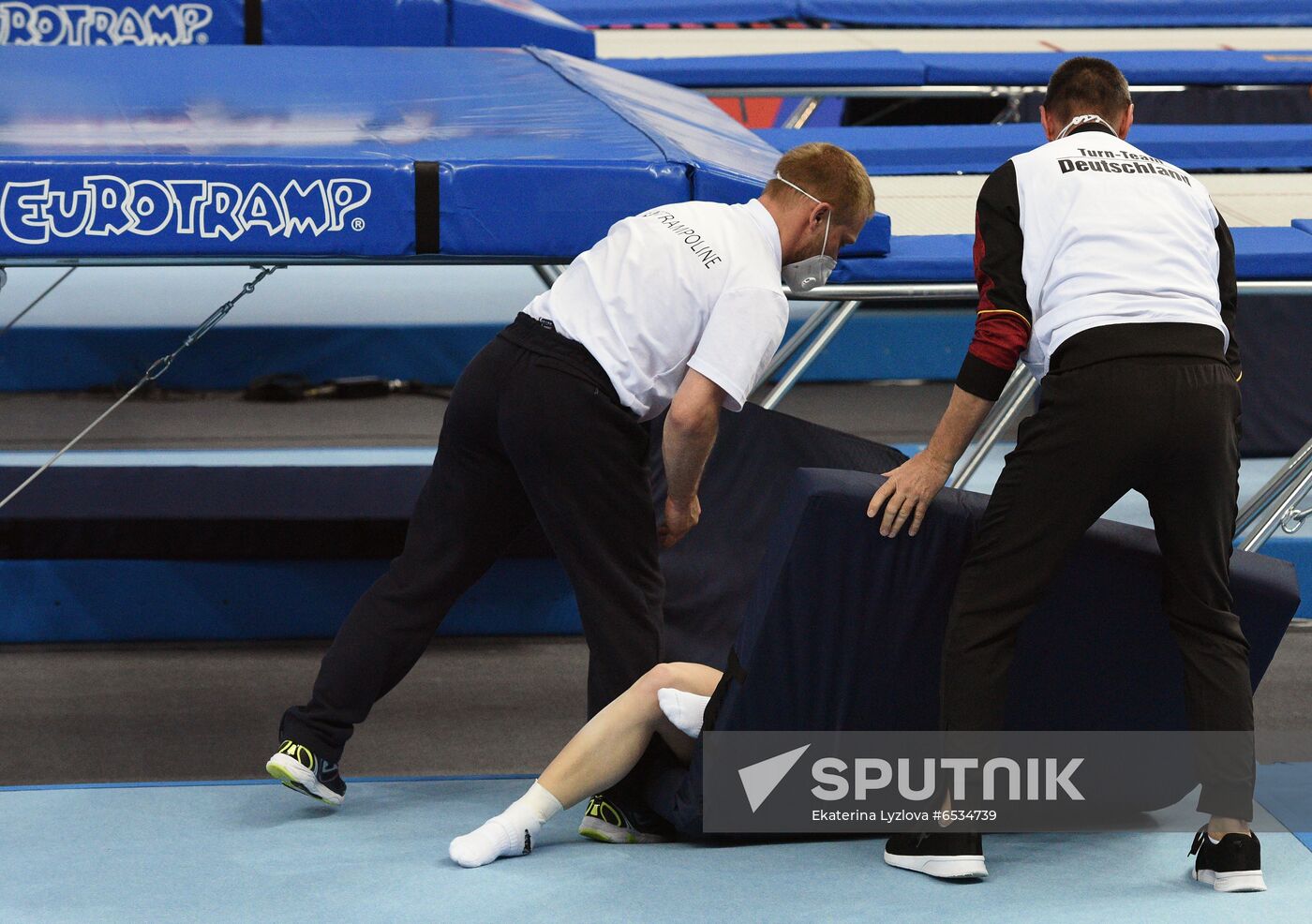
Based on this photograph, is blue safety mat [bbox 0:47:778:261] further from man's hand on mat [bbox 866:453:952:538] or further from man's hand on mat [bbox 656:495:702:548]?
man's hand on mat [bbox 866:453:952:538]

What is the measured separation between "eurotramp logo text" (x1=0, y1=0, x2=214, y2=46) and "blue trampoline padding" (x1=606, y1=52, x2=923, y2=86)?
2.12 m

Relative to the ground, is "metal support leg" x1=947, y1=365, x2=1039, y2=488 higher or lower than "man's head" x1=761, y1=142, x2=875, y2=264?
lower

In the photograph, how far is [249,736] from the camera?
3.56 metres

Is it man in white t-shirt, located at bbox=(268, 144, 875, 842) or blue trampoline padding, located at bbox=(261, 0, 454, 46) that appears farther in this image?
blue trampoline padding, located at bbox=(261, 0, 454, 46)

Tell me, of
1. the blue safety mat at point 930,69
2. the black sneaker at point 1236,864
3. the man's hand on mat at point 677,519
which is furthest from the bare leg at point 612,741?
the blue safety mat at point 930,69

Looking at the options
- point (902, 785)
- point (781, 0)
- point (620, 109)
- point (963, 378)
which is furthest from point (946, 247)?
point (781, 0)

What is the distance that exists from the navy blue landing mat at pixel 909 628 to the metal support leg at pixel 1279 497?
42.5 inches

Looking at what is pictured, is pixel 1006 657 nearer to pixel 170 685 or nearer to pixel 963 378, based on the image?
pixel 963 378

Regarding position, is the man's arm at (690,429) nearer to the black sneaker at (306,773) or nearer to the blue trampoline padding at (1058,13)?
the black sneaker at (306,773)

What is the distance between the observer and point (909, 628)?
8.50 ft

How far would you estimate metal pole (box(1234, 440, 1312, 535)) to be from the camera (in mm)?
3732

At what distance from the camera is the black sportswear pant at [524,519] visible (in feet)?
8.75

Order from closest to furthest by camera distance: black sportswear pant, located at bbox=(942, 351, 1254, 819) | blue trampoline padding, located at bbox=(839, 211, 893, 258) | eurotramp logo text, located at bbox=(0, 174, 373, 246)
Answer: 1. black sportswear pant, located at bbox=(942, 351, 1254, 819)
2. eurotramp logo text, located at bbox=(0, 174, 373, 246)
3. blue trampoline padding, located at bbox=(839, 211, 893, 258)

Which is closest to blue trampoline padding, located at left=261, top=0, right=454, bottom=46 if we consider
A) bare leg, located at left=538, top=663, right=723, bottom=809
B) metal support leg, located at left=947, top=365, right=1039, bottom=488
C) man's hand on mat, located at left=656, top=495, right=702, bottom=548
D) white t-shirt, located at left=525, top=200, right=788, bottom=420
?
metal support leg, located at left=947, top=365, right=1039, bottom=488
